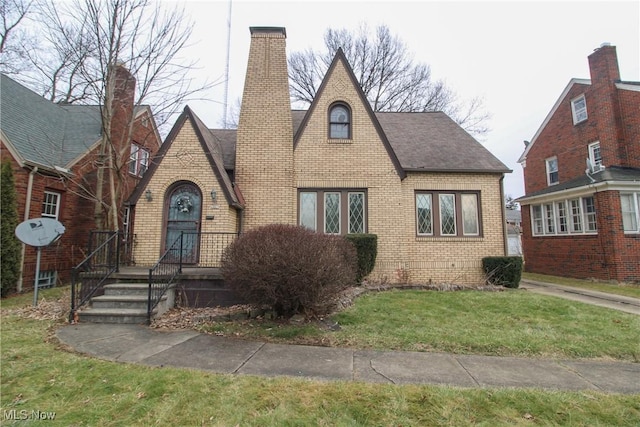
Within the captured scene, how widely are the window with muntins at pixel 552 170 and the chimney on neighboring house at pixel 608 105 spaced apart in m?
2.87

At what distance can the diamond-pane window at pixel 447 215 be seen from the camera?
11250 millimetres

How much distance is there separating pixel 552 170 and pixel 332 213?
15.8 metres

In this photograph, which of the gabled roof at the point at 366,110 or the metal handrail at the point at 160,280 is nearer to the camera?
the metal handrail at the point at 160,280

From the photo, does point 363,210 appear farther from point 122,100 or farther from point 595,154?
point 595,154

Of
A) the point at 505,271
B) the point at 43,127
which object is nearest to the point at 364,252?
the point at 505,271

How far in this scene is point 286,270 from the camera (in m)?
5.43

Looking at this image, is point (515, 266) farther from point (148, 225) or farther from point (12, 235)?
point (12, 235)

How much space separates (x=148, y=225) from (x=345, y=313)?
6.61 metres

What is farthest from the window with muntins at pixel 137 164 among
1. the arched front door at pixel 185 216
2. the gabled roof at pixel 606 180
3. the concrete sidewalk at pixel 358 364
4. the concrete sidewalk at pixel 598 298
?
the gabled roof at pixel 606 180

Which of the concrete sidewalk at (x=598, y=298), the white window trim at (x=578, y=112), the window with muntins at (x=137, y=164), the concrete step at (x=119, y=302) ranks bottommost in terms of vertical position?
the concrete sidewalk at (x=598, y=298)

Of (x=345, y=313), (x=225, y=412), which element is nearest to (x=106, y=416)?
(x=225, y=412)

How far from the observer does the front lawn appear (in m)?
4.80

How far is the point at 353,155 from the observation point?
36.2 ft

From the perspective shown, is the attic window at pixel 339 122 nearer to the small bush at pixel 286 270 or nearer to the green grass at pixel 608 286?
the small bush at pixel 286 270
